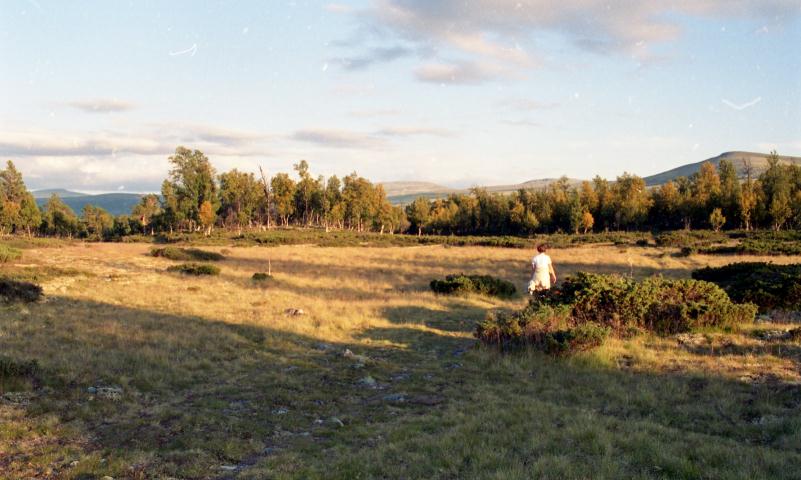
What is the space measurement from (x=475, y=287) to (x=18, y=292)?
16.7 meters

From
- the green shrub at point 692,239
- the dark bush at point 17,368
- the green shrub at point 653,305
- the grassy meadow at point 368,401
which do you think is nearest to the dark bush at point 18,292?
the grassy meadow at point 368,401

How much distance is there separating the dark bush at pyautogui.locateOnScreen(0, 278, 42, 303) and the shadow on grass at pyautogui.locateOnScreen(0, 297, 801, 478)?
573 centimetres

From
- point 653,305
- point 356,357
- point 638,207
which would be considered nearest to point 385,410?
point 356,357

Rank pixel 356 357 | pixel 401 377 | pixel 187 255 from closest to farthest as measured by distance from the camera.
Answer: pixel 401 377
pixel 356 357
pixel 187 255

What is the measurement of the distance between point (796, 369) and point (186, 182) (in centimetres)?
7726

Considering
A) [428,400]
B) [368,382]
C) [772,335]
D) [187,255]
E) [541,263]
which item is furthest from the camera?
[187,255]

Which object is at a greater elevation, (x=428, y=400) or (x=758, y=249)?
(x=758, y=249)

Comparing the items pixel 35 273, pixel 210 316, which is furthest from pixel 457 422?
pixel 35 273

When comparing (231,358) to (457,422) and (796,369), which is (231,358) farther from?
(796,369)

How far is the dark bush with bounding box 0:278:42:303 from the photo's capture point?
681 inches

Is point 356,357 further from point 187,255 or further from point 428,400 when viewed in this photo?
point 187,255

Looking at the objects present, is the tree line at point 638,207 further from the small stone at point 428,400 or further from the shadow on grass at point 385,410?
the small stone at point 428,400

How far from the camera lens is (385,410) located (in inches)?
313

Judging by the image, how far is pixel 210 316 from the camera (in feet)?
53.0
